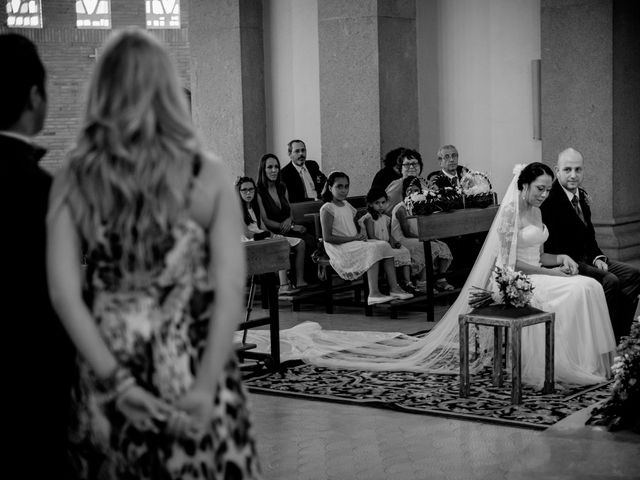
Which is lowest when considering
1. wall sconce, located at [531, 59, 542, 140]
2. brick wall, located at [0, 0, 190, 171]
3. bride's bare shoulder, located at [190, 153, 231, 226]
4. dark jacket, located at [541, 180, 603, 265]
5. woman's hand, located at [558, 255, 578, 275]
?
woman's hand, located at [558, 255, 578, 275]

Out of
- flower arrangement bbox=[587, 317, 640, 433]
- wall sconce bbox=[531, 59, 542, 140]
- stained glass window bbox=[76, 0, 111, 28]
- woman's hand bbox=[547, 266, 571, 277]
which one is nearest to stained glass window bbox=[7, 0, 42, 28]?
stained glass window bbox=[76, 0, 111, 28]

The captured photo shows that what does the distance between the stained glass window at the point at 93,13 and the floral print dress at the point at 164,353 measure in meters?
19.3

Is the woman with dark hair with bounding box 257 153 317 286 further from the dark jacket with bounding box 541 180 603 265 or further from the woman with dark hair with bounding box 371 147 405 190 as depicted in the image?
the dark jacket with bounding box 541 180 603 265

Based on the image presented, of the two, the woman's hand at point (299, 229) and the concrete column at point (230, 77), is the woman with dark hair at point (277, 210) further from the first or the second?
the concrete column at point (230, 77)

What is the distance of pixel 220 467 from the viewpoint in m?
2.67

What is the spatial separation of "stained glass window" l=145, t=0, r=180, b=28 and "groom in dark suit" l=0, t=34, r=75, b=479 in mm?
19493

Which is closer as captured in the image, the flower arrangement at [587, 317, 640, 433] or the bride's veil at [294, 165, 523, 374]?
the flower arrangement at [587, 317, 640, 433]

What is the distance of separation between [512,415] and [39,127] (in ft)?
13.3

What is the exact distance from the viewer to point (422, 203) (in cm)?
1028

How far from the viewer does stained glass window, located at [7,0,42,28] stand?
820 inches

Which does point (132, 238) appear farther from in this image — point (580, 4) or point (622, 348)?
point (580, 4)

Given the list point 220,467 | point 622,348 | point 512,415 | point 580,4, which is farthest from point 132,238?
point 580,4

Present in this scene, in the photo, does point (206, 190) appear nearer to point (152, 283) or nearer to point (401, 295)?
point (152, 283)

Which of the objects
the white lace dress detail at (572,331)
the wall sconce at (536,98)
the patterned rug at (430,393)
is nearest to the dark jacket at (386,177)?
the wall sconce at (536,98)
